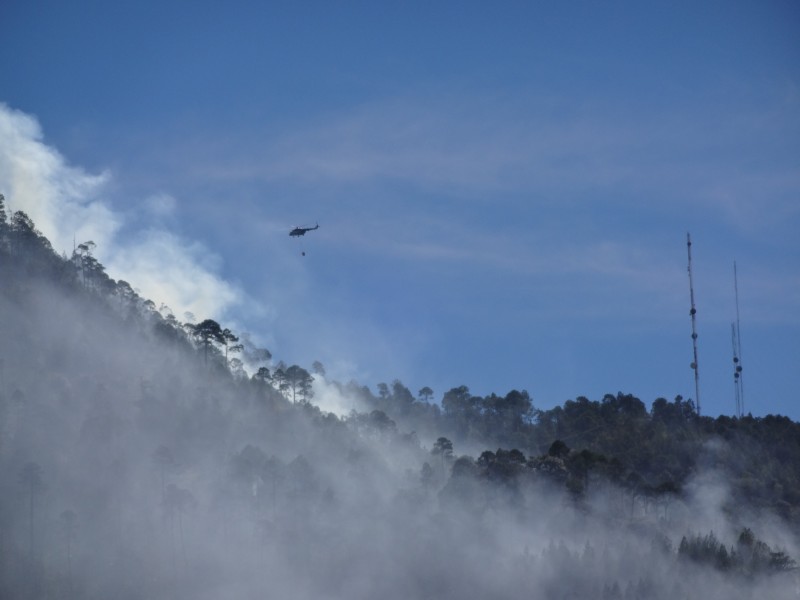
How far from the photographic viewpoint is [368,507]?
512ft

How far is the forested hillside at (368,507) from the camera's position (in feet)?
427

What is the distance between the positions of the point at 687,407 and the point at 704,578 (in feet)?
233

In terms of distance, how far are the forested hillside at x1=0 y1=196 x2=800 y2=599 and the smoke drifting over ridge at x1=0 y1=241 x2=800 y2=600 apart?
0.88 ft

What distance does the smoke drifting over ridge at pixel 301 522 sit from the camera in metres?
130

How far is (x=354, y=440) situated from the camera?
190 metres

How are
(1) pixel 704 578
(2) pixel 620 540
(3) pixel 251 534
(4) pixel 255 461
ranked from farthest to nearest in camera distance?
(4) pixel 255 461, (3) pixel 251 534, (2) pixel 620 540, (1) pixel 704 578

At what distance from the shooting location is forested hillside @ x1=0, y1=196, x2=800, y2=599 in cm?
13025

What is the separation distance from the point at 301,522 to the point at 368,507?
10.3 metres

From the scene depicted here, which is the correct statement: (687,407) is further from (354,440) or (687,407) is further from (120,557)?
(120,557)

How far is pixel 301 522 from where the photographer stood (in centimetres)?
14938

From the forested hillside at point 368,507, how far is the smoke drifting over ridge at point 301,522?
0.27m

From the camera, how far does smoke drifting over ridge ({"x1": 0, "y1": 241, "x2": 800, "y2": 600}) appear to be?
130000 mm

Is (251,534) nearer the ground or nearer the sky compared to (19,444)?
nearer the ground

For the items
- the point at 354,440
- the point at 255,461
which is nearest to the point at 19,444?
the point at 255,461
